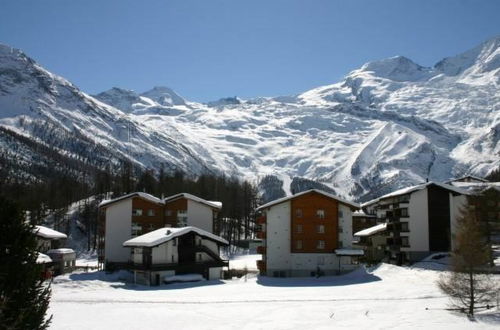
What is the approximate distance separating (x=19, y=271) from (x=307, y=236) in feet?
199

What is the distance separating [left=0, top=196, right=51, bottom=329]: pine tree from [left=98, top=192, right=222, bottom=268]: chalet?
6573 centimetres

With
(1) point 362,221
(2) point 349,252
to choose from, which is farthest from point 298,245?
(1) point 362,221

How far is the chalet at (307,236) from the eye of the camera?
245 ft

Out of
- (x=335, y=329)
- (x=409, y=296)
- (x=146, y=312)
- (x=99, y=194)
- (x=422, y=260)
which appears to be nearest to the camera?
(x=335, y=329)

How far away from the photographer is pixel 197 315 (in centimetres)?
4134

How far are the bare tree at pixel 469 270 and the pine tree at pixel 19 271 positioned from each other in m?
30.1

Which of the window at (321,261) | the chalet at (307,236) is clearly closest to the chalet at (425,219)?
the chalet at (307,236)

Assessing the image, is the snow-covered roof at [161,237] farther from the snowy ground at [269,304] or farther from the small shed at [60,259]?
the small shed at [60,259]

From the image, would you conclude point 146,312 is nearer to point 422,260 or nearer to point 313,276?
point 313,276

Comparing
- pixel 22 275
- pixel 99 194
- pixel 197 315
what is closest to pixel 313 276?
pixel 197 315

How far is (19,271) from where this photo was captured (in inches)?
691

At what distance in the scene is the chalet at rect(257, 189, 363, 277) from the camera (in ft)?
245

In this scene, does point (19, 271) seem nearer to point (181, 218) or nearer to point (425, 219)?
point (181, 218)

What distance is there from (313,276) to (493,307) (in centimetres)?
3526
